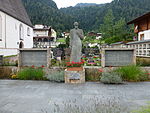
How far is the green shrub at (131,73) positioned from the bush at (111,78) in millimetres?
455

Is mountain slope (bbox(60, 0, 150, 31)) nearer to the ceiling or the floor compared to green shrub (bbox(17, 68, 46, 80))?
nearer to the ceiling

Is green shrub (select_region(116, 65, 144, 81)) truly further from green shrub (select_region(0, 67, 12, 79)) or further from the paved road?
green shrub (select_region(0, 67, 12, 79))

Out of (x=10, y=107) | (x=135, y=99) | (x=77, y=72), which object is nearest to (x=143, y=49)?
(x=77, y=72)

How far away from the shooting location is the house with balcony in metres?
16.1

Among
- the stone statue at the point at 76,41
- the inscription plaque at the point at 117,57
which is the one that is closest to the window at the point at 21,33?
the stone statue at the point at 76,41

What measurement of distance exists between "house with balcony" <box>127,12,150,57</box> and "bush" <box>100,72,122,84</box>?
960cm

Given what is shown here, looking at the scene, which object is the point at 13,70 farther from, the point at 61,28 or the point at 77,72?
the point at 61,28

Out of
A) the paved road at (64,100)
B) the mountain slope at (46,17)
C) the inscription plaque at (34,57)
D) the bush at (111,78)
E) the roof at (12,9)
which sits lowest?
the paved road at (64,100)

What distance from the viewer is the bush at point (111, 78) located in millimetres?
7537

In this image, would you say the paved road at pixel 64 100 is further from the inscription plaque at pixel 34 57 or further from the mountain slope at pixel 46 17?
the mountain slope at pixel 46 17

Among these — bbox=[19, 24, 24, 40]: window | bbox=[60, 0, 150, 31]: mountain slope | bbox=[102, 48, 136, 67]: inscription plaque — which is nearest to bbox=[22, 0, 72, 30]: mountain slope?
bbox=[60, 0, 150, 31]: mountain slope

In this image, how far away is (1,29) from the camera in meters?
21.9

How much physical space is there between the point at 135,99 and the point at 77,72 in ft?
10.6

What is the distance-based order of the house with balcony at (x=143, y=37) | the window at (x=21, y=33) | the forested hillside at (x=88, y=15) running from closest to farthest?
the house with balcony at (x=143, y=37) → the window at (x=21, y=33) → the forested hillside at (x=88, y=15)
